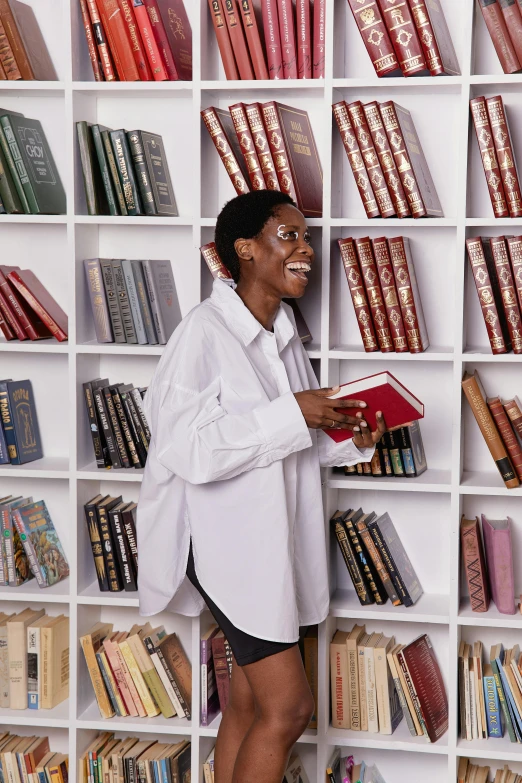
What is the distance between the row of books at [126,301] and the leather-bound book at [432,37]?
0.88 metres

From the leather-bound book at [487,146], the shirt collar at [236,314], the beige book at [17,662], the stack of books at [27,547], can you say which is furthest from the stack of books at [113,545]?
the leather-bound book at [487,146]

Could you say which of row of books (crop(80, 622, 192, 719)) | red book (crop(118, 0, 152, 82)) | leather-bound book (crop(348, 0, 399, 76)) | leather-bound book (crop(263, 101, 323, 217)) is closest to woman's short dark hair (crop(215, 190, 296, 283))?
Answer: leather-bound book (crop(263, 101, 323, 217))

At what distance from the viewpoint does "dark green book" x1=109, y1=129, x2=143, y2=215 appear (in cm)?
240

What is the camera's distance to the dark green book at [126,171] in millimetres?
2396

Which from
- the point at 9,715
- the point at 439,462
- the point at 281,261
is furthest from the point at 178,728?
the point at 281,261

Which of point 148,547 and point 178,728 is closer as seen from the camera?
point 148,547

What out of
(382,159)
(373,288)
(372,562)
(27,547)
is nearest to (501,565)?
(372,562)

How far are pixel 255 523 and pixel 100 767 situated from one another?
3.48 feet

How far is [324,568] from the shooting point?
7.16 ft

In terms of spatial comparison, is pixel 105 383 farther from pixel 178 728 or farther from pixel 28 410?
pixel 178 728

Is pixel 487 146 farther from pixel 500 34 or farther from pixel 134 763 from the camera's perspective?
pixel 134 763

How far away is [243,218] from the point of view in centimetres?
205

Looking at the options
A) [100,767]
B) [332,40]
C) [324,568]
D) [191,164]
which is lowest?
[100,767]

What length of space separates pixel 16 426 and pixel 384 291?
1.08 metres
